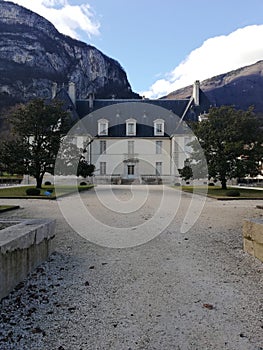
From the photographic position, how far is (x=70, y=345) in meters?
2.58

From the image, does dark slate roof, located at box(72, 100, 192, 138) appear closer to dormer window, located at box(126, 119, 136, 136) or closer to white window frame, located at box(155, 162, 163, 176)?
dormer window, located at box(126, 119, 136, 136)

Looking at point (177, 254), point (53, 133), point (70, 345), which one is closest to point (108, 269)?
→ point (177, 254)

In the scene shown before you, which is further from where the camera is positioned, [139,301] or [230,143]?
[230,143]

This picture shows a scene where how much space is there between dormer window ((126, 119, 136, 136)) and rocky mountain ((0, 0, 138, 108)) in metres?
38.6

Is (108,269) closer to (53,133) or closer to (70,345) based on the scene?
(70,345)

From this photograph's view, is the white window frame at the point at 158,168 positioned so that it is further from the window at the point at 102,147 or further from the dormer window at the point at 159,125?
the window at the point at 102,147

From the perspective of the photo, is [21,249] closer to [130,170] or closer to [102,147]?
[130,170]

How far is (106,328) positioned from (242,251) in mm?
3505

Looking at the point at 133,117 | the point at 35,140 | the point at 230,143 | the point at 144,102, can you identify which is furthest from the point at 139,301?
the point at 144,102

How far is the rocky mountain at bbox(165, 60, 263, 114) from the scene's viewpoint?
74.1m

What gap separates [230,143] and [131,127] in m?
22.8

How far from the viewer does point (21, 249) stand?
4004 mm

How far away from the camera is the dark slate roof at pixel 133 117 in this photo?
41281mm

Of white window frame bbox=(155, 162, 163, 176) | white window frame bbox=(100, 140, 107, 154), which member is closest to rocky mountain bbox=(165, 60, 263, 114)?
white window frame bbox=(155, 162, 163, 176)
